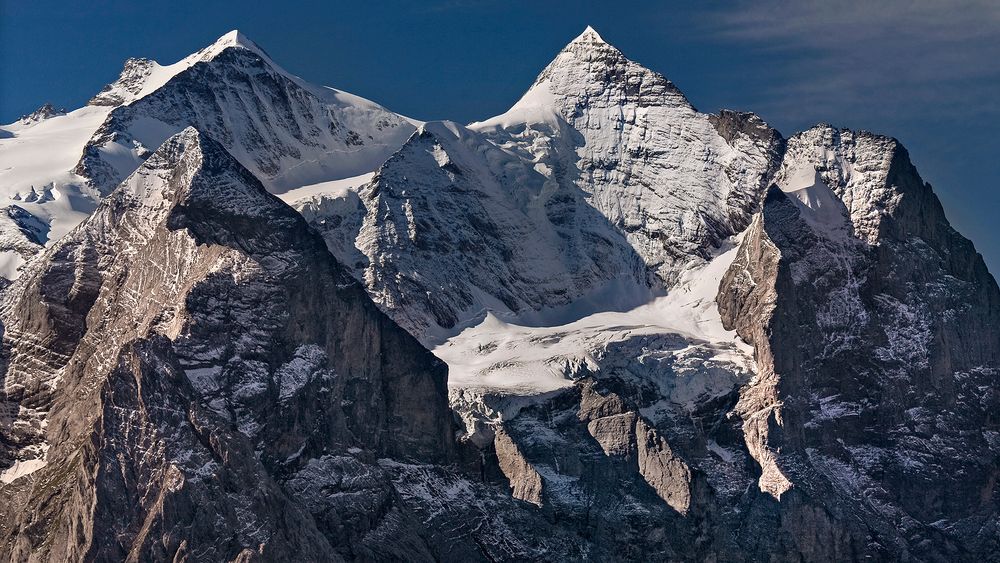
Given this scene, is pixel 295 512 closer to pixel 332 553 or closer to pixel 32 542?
pixel 332 553

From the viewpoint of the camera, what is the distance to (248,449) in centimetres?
19650

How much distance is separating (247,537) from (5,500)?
19.5 metres

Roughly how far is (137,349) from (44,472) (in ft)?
35.2

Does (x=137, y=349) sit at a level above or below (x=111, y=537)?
above

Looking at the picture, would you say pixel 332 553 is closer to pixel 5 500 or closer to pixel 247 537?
pixel 247 537

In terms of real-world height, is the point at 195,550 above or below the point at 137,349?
below

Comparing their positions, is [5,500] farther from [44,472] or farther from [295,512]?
[295,512]

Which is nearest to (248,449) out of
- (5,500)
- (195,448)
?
(195,448)

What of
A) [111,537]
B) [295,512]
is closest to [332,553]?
[295,512]

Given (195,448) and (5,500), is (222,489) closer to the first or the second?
(195,448)

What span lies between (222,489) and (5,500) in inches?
674

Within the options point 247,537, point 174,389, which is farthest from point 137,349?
point 247,537

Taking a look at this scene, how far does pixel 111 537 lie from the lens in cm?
18850

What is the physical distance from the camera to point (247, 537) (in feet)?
620
